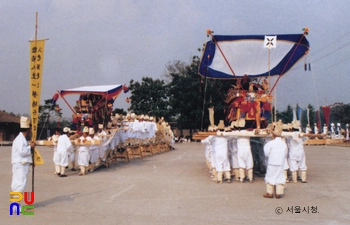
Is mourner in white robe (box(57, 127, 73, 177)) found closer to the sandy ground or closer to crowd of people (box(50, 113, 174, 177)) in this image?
crowd of people (box(50, 113, 174, 177))

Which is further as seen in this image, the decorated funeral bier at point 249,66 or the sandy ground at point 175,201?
the decorated funeral bier at point 249,66

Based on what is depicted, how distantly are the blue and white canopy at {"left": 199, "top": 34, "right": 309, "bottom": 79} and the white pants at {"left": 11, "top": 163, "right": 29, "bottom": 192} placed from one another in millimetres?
7346

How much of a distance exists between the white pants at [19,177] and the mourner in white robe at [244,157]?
553 centimetres

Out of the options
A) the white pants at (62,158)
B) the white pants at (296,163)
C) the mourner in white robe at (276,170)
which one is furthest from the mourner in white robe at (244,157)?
the white pants at (62,158)

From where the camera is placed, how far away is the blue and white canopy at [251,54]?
12.0 metres

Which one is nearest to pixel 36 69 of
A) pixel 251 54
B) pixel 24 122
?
pixel 24 122

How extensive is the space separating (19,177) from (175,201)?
3158 millimetres

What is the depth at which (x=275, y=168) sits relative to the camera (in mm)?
7812

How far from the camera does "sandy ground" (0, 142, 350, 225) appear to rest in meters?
6.20

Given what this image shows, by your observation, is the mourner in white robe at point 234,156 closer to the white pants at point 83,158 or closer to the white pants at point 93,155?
the white pants at point 83,158

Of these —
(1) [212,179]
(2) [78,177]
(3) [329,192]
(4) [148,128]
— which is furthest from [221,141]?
(4) [148,128]

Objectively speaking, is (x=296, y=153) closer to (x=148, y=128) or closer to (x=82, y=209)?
(x=82, y=209)

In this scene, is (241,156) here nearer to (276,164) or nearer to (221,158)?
(221,158)

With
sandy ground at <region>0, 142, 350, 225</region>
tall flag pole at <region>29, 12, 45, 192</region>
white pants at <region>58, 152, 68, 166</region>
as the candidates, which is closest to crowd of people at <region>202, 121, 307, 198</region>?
sandy ground at <region>0, 142, 350, 225</region>
